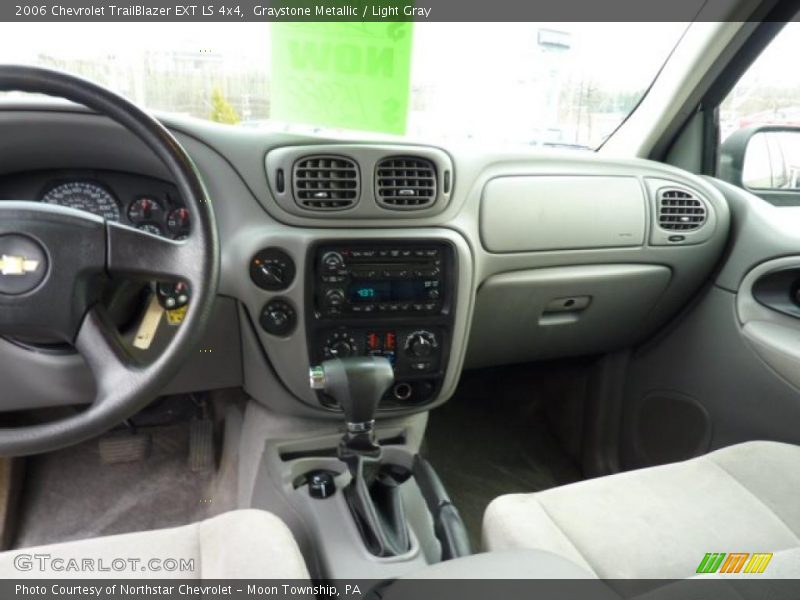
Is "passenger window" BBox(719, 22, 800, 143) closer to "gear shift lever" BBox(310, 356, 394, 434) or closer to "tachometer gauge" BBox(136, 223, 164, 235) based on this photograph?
"gear shift lever" BBox(310, 356, 394, 434)

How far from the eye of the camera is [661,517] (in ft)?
3.62

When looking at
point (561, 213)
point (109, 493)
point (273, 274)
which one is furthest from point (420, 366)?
point (109, 493)

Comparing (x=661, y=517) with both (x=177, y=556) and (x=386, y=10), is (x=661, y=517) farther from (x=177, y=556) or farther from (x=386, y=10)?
(x=386, y=10)

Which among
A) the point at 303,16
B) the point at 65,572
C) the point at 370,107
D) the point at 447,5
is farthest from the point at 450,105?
the point at 65,572

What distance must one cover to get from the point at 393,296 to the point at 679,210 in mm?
895

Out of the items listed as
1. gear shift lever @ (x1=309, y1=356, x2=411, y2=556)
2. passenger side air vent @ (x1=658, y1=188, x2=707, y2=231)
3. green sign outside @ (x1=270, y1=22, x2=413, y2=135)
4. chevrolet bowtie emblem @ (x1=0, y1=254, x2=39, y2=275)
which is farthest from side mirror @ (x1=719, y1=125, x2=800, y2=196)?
chevrolet bowtie emblem @ (x1=0, y1=254, x2=39, y2=275)

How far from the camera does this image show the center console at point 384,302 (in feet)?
4.39

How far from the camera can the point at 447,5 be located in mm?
1501

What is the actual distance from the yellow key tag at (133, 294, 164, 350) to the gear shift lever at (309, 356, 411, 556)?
13.2 inches

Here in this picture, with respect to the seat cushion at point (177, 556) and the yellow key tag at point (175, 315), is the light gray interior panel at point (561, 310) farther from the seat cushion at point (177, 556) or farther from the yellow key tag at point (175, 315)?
the seat cushion at point (177, 556)

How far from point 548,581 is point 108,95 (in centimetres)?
86

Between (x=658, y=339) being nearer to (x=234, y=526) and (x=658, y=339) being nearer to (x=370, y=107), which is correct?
(x=370, y=107)

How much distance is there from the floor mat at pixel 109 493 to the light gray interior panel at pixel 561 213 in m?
1.07

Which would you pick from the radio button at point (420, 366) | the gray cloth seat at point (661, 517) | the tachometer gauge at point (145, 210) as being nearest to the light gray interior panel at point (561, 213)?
the radio button at point (420, 366)
